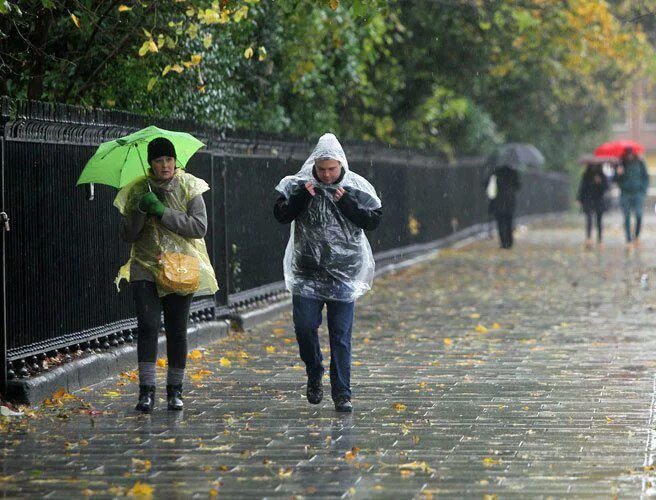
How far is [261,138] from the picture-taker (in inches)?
637

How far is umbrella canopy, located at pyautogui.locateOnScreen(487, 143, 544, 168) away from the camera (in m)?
29.9

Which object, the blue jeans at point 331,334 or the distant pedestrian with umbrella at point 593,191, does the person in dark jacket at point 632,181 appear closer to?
the distant pedestrian with umbrella at point 593,191

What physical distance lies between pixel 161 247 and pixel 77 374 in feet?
4.74

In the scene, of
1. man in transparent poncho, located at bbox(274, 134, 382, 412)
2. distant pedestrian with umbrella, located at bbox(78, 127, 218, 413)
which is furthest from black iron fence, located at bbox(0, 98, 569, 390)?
man in transparent poncho, located at bbox(274, 134, 382, 412)

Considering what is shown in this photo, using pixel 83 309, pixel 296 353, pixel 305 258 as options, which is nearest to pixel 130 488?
pixel 305 258

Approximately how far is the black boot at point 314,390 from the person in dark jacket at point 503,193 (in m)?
19.9

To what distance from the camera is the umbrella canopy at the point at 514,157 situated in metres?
29.9

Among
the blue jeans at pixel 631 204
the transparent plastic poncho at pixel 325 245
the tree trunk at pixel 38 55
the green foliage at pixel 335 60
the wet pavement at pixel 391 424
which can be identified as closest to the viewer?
the wet pavement at pixel 391 424

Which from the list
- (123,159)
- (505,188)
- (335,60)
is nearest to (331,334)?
(123,159)

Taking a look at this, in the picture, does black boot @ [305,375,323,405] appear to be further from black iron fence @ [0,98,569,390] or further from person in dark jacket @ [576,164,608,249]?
person in dark jacket @ [576,164,608,249]

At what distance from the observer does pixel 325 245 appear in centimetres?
936

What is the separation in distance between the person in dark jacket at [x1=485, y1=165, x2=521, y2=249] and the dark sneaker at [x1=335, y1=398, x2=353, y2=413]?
2012cm

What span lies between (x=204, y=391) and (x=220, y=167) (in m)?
4.65

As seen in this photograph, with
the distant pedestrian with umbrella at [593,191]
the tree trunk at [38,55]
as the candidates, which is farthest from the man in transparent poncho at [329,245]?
the distant pedestrian with umbrella at [593,191]
